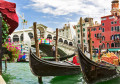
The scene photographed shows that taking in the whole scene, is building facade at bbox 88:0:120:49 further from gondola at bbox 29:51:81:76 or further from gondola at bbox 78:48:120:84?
gondola at bbox 78:48:120:84

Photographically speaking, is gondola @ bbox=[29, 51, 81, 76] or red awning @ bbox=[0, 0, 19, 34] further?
red awning @ bbox=[0, 0, 19, 34]

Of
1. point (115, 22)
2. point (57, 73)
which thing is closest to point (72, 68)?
point (57, 73)

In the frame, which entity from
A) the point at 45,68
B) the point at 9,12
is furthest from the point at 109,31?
the point at 9,12

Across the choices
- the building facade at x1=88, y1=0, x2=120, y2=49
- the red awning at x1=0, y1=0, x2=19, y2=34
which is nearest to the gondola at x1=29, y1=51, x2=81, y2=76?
the red awning at x1=0, y1=0, x2=19, y2=34

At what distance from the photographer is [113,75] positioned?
5.24 metres

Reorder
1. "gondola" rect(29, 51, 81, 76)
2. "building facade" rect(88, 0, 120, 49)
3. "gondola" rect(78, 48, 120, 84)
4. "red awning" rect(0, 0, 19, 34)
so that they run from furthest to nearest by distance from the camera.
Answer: "building facade" rect(88, 0, 120, 49) → "red awning" rect(0, 0, 19, 34) → "gondola" rect(29, 51, 81, 76) → "gondola" rect(78, 48, 120, 84)

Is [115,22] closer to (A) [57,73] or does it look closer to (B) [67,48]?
(B) [67,48]

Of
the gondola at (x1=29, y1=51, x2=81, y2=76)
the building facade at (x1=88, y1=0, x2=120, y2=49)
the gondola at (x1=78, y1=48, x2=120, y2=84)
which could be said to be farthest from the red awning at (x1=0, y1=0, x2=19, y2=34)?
the building facade at (x1=88, y1=0, x2=120, y2=49)

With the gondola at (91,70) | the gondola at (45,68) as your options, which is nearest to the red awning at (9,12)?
the gondola at (45,68)

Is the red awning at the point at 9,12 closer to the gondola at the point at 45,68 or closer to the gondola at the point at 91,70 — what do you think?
the gondola at the point at 45,68

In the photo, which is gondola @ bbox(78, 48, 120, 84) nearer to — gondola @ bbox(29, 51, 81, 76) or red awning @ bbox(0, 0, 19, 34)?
gondola @ bbox(29, 51, 81, 76)

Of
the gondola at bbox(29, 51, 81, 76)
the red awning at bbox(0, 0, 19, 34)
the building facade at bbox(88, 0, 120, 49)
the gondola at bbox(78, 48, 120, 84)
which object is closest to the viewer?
the gondola at bbox(78, 48, 120, 84)

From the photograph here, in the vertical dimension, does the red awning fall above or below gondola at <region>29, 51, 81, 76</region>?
above

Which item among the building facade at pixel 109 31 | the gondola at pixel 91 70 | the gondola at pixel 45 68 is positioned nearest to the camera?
the gondola at pixel 91 70
